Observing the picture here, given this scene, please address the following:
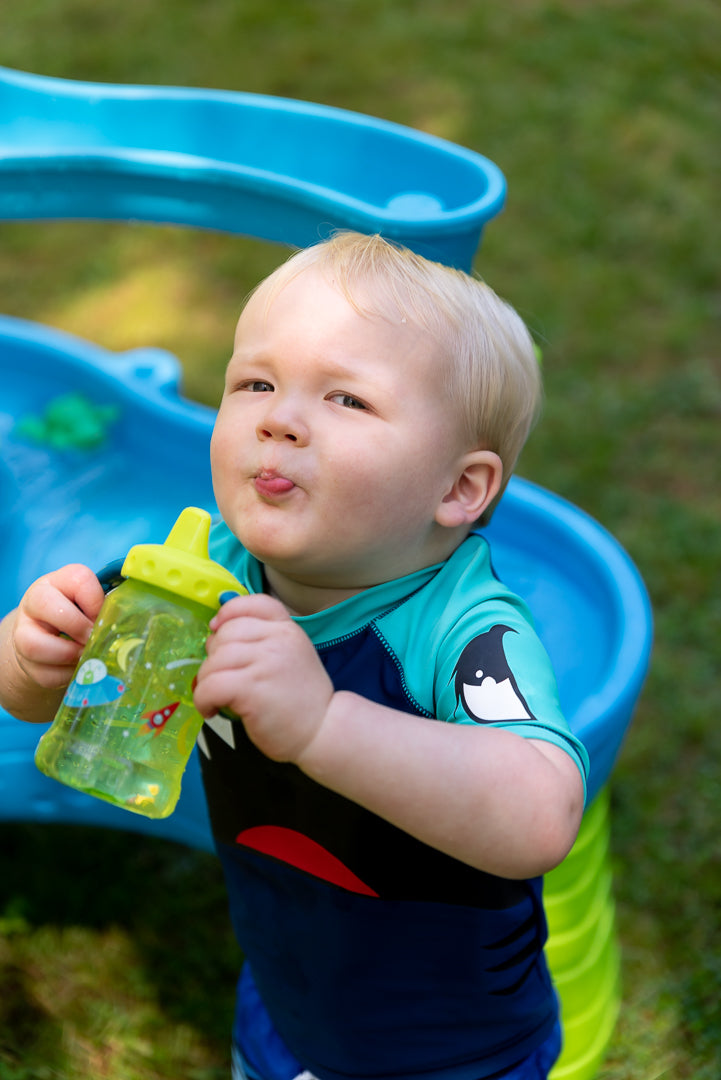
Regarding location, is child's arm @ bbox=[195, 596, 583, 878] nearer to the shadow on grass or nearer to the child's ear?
the child's ear

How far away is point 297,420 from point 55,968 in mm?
1347

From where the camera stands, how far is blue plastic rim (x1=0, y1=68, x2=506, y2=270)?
1796mm

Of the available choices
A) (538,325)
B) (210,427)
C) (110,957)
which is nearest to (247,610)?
(110,957)

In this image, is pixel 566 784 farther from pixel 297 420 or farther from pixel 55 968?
pixel 55 968

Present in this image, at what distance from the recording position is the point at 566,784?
954 millimetres

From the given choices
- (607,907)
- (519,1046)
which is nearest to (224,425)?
(519,1046)

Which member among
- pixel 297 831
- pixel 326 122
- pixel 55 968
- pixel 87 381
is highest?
pixel 326 122

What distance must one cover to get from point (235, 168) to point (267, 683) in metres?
1.24

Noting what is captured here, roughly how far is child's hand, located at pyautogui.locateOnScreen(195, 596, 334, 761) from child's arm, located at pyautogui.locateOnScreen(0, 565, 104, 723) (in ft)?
0.67

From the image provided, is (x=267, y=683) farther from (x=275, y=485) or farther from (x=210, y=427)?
(x=210, y=427)

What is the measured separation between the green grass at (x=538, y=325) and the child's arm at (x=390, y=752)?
3.69 ft

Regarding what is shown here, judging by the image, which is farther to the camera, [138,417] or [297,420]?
[138,417]

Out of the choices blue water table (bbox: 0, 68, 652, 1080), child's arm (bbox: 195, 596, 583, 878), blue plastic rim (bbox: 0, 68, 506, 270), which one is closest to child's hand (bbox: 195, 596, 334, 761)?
child's arm (bbox: 195, 596, 583, 878)

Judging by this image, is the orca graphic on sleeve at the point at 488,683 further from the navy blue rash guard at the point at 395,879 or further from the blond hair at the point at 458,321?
the blond hair at the point at 458,321
